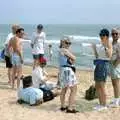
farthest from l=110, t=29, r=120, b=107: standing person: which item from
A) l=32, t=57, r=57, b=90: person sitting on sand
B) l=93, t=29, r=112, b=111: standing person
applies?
l=32, t=57, r=57, b=90: person sitting on sand

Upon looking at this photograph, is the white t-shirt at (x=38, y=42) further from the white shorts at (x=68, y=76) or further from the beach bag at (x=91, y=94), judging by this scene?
the white shorts at (x=68, y=76)

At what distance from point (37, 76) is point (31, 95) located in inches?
22.3

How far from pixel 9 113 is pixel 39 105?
0.84 meters

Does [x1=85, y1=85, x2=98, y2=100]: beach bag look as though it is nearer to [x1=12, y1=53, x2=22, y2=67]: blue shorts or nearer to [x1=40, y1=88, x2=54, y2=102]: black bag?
[x1=40, y1=88, x2=54, y2=102]: black bag

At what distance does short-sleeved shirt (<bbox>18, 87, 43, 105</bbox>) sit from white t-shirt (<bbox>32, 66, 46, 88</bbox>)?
0.31 m

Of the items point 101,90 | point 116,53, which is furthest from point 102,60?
point 101,90

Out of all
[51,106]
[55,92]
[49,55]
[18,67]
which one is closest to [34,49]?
[18,67]

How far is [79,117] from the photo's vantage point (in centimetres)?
795

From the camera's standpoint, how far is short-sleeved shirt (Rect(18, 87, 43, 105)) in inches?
348

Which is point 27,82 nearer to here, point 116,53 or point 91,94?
point 91,94

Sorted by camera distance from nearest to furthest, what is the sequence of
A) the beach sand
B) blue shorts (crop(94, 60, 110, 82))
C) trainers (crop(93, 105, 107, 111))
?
the beach sand
blue shorts (crop(94, 60, 110, 82))
trainers (crop(93, 105, 107, 111))

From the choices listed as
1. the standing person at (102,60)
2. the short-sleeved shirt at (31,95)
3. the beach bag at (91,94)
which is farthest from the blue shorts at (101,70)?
the short-sleeved shirt at (31,95)

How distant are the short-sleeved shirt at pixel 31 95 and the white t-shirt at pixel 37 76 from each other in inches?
12.3

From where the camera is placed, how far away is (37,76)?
9.29 meters
